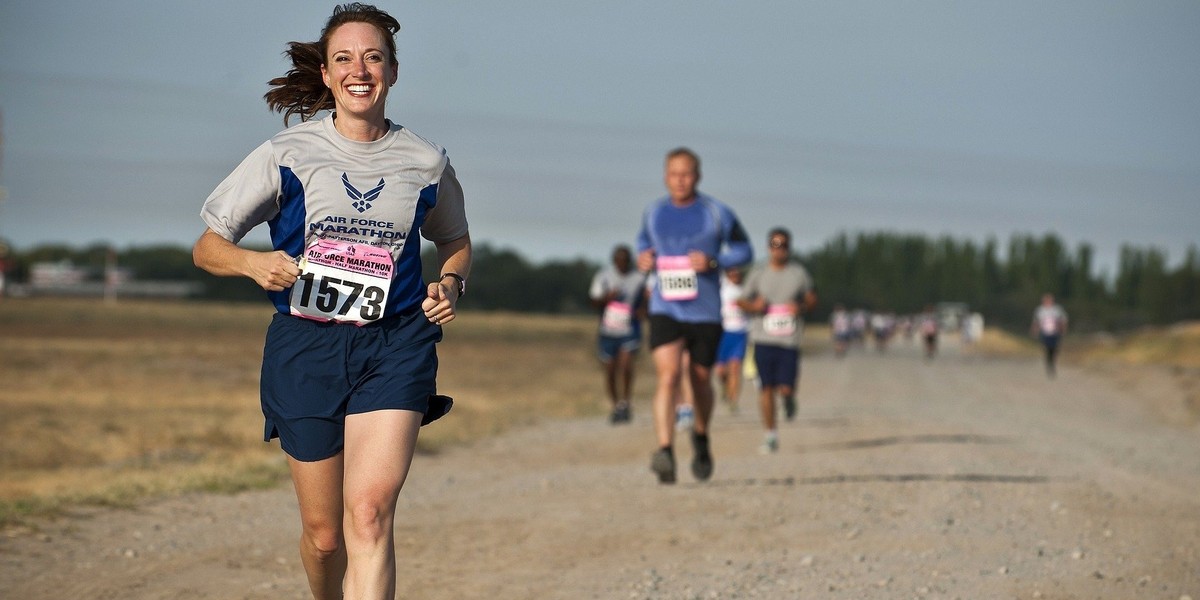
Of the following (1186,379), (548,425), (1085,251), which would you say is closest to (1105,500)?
(548,425)

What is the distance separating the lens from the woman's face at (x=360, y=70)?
4.95 meters

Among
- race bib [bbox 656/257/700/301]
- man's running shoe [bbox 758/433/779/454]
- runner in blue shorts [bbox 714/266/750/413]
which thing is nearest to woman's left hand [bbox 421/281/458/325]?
race bib [bbox 656/257/700/301]

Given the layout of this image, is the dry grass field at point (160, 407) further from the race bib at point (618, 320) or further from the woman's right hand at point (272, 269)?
the woman's right hand at point (272, 269)

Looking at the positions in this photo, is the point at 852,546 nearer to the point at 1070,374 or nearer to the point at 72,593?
the point at 72,593

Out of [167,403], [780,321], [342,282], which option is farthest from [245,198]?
[167,403]

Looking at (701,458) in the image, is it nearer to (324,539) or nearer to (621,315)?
(324,539)

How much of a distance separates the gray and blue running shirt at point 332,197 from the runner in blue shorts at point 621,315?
38.8ft

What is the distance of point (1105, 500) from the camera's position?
9.96m

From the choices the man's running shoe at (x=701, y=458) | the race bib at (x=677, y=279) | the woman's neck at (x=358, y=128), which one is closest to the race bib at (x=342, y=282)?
the woman's neck at (x=358, y=128)

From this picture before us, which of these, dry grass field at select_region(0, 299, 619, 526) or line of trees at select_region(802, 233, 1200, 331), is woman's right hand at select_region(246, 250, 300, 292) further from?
line of trees at select_region(802, 233, 1200, 331)

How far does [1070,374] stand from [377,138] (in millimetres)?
36612

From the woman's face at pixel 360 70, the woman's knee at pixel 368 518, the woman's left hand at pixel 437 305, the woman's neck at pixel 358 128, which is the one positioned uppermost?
the woman's face at pixel 360 70

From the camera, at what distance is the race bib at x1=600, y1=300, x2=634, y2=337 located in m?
16.9

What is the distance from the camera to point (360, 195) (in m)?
4.88
